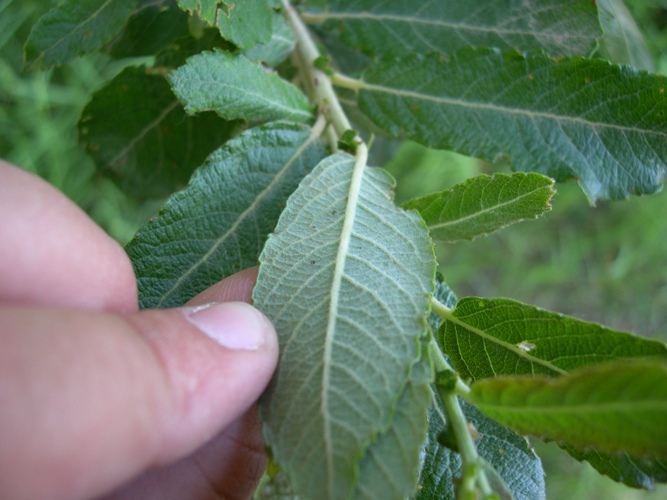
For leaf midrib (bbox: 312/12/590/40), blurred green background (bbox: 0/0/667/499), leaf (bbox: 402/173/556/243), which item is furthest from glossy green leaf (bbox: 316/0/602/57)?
blurred green background (bbox: 0/0/667/499)

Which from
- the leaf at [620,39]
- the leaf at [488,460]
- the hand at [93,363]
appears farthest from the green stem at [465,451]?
the leaf at [620,39]

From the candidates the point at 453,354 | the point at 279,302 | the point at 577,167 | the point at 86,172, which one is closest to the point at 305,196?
the point at 279,302

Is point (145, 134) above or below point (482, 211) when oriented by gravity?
above

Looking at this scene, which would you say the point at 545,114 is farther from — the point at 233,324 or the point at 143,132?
the point at 143,132

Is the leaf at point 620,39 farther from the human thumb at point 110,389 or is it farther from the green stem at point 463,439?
the human thumb at point 110,389

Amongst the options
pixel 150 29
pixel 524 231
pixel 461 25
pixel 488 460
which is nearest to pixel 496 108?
pixel 461 25

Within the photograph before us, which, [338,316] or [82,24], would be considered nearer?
[338,316]

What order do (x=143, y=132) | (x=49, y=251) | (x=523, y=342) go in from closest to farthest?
(x=49, y=251) < (x=523, y=342) < (x=143, y=132)

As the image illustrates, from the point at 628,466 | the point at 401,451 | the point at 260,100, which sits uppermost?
the point at 260,100
